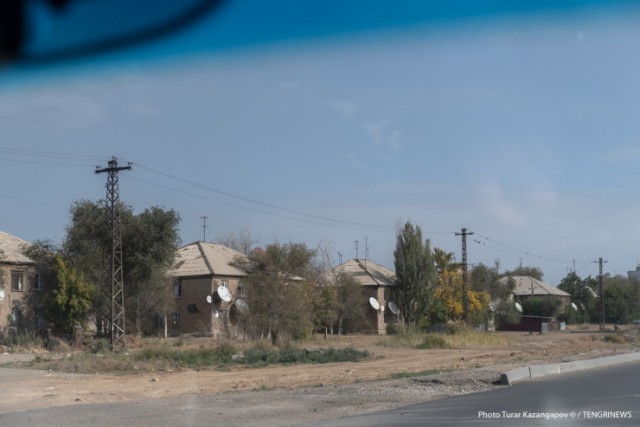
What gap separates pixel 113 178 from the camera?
43.3 metres

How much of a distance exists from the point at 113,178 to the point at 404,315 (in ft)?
138

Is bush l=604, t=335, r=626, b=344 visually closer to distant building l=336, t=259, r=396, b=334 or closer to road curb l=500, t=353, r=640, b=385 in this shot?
distant building l=336, t=259, r=396, b=334

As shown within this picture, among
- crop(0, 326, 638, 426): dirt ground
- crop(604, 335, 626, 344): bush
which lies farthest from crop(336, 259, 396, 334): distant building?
crop(0, 326, 638, 426): dirt ground

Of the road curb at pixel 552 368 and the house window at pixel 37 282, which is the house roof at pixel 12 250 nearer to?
the house window at pixel 37 282

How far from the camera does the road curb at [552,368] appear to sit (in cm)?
2217

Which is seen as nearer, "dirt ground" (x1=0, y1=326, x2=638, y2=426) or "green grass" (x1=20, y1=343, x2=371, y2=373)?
"dirt ground" (x1=0, y1=326, x2=638, y2=426)

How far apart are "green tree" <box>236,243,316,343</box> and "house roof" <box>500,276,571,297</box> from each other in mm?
71500

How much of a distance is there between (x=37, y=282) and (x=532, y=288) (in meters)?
82.3

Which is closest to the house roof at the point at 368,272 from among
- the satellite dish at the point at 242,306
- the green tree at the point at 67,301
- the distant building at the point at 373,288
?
the distant building at the point at 373,288

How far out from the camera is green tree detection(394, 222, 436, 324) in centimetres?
7825

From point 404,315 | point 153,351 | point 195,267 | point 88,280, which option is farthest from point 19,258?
point 404,315

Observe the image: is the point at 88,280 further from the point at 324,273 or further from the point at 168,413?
the point at 168,413

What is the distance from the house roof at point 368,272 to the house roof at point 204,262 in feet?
43.5

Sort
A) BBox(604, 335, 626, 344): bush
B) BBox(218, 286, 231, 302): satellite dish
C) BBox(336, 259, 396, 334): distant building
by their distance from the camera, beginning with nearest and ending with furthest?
BBox(604, 335, 626, 344): bush
BBox(218, 286, 231, 302): satellite dish
BBox(336, 259, 396, 334): distant building
